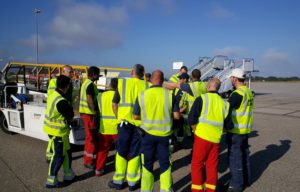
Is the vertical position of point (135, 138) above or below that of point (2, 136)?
above

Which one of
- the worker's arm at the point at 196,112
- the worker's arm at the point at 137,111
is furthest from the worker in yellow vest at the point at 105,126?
the worker's arm at the point at 196,112

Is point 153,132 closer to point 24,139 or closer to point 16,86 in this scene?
point 24,139

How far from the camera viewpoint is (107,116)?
17.0ft

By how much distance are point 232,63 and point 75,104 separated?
17432 mm

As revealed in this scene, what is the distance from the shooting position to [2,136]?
8.30 meters

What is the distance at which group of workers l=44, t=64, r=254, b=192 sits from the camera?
13.4ft

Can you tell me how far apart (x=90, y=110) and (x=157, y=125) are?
6.10ft

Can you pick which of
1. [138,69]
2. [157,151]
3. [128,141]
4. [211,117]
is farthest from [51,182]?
[211,117]

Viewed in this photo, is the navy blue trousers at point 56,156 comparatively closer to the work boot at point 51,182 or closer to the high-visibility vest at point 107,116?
the work boot at point 51,182

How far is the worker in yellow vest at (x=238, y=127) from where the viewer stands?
4566mm

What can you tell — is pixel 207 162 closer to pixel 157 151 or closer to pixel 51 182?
pixel 157 151

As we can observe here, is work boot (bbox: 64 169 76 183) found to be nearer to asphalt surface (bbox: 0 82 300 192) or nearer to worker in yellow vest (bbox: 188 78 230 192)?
asphalt surface (bbox: 0 82 300 192)

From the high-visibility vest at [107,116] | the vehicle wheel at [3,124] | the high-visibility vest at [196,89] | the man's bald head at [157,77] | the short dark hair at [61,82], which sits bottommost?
the vehicle wheel at [3,124]

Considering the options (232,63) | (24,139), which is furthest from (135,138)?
(232,63)
